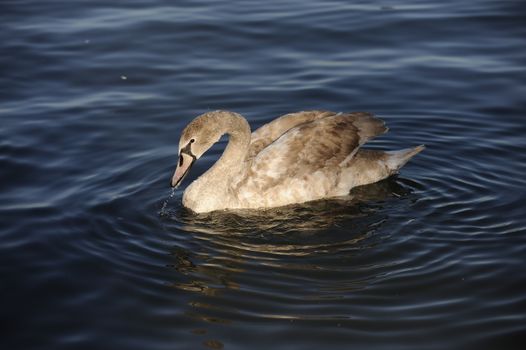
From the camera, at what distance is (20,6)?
67.9 feet

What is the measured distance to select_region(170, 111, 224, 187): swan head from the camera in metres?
11.2

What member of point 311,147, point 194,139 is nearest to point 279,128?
point 311,147

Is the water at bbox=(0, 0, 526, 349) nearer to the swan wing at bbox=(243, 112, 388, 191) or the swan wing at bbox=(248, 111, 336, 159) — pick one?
the swan wing at bbox=(243, 112, 388, 191)

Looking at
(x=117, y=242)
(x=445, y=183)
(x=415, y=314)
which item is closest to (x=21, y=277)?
(x=117, y=242)

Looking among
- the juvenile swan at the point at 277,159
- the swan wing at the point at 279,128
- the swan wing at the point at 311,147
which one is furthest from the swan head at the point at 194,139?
the swan wing at the point at 279,128

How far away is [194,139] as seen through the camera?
36.9ft

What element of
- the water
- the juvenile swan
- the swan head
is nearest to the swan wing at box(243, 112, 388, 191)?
the juvenile swan

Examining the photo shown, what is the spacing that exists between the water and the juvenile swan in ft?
0.98

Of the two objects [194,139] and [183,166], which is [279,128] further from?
[183,166]

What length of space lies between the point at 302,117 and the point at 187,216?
2.21 m

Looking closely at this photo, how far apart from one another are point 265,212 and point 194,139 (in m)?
1.42

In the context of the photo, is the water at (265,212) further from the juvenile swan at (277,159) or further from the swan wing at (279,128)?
the swan wing at (279,128)

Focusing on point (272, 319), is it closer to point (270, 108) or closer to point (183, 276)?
point (183, 276)

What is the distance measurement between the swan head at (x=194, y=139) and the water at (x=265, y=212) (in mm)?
678
